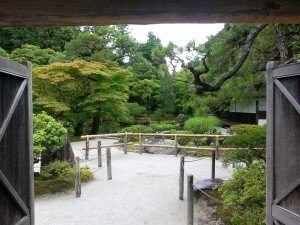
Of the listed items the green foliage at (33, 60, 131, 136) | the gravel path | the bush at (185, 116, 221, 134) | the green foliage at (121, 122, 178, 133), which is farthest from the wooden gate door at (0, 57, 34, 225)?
the green foliage at (121, 122, 178, 133)

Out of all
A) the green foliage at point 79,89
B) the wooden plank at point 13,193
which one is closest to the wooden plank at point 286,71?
the wooden plank at point 13,193

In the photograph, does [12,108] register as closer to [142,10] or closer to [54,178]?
[142,10]

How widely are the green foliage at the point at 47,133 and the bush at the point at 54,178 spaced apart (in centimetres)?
47

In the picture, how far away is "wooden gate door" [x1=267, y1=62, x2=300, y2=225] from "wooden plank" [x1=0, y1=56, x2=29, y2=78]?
229 cm

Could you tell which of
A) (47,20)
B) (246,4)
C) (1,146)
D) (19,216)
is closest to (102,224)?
(19,216)

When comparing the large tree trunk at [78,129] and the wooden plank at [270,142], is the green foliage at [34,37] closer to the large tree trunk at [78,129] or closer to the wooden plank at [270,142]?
the large tree trunk at [78,129]

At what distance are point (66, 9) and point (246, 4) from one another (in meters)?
1.04

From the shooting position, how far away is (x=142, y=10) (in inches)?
62.3

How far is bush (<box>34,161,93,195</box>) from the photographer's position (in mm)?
6480

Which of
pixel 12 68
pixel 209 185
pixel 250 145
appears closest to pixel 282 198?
pixel 12 68

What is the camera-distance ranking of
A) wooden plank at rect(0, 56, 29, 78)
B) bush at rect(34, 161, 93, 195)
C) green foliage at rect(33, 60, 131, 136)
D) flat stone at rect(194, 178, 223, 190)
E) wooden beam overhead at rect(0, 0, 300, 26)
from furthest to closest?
green foliage at rect(33, 60, 131, 136)
bush at rect(34, 161, 93, 195)
flat stone at rect(194, 178, 223, 190)
wooden plank at rect(0, 56, 29, 78)
wooden beam overhead at rect(0, 0, 300, 26)

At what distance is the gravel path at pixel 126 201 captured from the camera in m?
5.03

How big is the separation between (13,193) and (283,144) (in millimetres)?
2349

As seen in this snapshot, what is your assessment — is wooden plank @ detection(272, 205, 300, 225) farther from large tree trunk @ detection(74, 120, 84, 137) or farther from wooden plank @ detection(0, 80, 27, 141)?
large tree trunk @ detection(74, 120, 84, 137)
